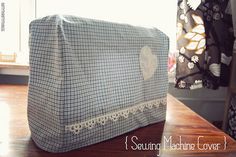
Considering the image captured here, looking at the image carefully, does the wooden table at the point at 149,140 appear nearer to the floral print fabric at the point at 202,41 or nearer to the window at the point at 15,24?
the floral print fabric at the point at 202,41

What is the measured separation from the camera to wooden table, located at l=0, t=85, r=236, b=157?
0.47m

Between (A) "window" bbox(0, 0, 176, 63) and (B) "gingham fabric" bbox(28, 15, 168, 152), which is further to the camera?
(A) "window" bbox(0, 0, 176, 63)

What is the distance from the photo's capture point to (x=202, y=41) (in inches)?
44.0

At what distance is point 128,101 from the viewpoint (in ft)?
1.84

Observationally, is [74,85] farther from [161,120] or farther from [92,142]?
[161,120]

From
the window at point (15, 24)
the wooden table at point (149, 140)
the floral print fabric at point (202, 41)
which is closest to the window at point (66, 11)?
the window at point (15, 24)

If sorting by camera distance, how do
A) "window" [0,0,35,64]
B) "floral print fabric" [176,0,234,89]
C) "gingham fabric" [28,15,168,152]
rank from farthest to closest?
"window" [0,0,35,64] < "floral print fabric" [176,0,234,89] < "gingham fabric" [28,15,168,152]

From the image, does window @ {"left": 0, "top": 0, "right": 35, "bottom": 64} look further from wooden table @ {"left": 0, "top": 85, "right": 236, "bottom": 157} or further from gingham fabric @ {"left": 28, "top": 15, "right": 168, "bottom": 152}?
gingham fabric @ {"left": 28, "top": 15, "right": 168, "bottom": 152}

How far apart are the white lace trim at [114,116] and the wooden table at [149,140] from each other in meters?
0.05

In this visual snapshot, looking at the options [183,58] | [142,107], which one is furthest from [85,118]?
[183,58]

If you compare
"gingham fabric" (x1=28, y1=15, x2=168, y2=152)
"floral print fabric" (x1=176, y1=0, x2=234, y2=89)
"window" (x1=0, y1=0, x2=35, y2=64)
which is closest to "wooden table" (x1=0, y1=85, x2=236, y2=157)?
"gingham fabric" (x1=28, y1=15, x2=168, y2=152)

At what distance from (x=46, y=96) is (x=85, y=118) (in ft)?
0.27

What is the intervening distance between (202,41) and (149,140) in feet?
2.38

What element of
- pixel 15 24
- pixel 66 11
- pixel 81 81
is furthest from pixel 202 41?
pixel 15 24
